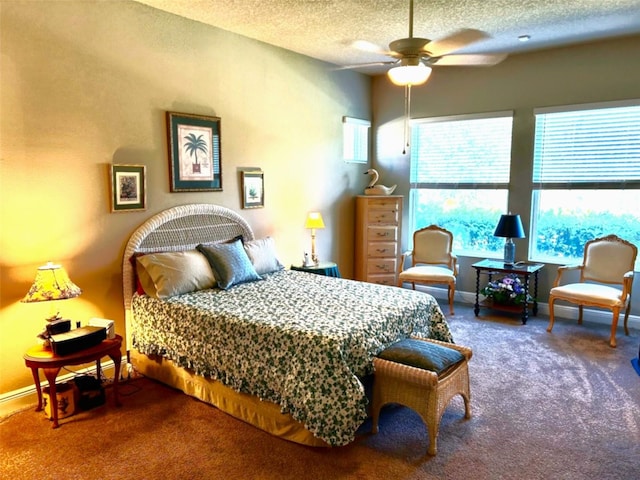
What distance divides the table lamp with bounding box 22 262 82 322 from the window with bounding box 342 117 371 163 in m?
3.85

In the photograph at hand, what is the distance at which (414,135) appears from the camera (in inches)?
241

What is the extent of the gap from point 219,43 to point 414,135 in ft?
9.62

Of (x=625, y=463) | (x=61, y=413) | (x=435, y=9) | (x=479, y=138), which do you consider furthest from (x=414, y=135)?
(x=61, y=413)

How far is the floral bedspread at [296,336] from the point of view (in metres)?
2.54

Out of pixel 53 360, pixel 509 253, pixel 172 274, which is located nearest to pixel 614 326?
pixel 509 253

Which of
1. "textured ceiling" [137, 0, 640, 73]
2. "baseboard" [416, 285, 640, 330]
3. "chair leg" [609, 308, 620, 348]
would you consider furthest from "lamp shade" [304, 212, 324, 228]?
"chair leg" [609, 308, 620, 348]

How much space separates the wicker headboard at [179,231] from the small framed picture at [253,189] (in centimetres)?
23

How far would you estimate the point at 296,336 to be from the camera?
269 centimetres

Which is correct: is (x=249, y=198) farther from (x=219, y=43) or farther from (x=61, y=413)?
(x=61, y=413)

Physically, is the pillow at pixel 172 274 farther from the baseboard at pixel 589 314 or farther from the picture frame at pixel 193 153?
the baseboard at pixel 589 314

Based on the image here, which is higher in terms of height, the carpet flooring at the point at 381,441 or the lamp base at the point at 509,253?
the lamp base at the point at 509,253

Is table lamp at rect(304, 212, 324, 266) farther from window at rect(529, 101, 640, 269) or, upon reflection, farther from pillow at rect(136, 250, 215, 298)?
window at rect(529, 101, 640, 269)

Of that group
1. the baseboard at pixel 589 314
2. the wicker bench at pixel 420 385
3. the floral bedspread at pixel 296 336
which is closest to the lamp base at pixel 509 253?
the baseboard at pixel 589 314

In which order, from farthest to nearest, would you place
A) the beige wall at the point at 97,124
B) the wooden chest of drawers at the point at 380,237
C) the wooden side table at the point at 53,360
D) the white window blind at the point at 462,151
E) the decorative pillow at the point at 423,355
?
the wooden chest of drawers at the point at 380,237
the white window blind at the point at 462,151
the beige wall at the point at 97,124
the wooden side table at the point at 53,360
the decorative pillow at the point at 423,355
